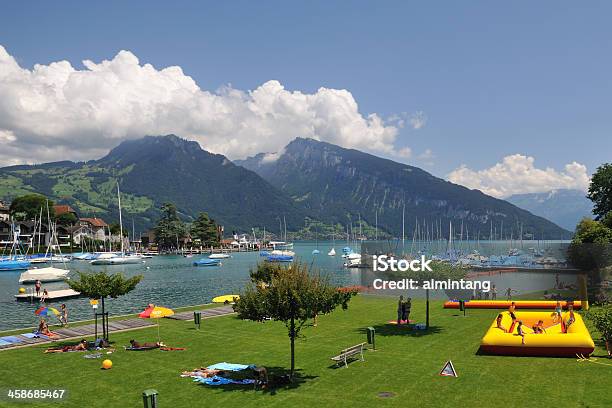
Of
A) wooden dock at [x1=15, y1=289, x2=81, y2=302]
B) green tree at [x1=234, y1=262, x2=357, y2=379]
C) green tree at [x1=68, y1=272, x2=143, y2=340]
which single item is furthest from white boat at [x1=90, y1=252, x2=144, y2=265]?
green tree at [x1=234, y1=262, x2=357, y2=379]

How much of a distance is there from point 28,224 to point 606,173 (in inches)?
7585

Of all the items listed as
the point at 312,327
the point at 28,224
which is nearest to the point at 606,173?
the point at 312,327

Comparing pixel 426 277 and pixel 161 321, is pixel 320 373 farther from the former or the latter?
pixel 161 321

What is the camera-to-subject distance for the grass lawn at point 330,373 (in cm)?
1761

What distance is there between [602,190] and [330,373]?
7290 centimetres

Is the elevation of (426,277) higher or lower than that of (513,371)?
higher

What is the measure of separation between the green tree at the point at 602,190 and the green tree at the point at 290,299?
7122 cm

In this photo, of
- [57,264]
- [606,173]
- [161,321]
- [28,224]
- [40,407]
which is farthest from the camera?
[28,224]

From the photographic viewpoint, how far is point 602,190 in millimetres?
76750

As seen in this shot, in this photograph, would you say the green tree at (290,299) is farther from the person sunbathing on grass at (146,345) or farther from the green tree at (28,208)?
the green tree at (28,208)

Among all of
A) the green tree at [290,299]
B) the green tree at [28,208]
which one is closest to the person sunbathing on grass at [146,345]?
the green tree at [290,299]

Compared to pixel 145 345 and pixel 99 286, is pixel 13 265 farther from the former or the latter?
pixel 145 345

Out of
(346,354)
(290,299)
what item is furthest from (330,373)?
(290,299)

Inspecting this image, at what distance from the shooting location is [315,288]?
66.4 feet
